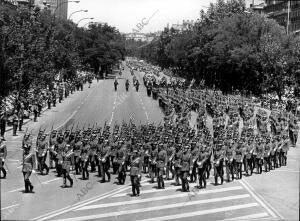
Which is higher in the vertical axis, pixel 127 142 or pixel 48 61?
pixel 48 61

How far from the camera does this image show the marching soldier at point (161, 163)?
2153 centimetres

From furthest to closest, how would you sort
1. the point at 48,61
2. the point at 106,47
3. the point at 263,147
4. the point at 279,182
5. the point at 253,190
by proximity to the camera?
the point at 106,47, the point at 48,61, the point at 263,147, the point at 279,182, the point at 253,190

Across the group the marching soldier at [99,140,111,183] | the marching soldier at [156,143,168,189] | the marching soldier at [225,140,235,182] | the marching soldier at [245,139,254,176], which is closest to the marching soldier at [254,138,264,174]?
the marching soldier at [245,139,254,176]

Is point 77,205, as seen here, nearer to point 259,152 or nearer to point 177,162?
point 177,162

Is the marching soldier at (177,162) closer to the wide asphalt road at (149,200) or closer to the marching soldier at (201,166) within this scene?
the wide asphalt road at (149,200)

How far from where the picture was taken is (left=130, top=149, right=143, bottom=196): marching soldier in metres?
20.1

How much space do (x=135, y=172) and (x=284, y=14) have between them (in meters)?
99.7

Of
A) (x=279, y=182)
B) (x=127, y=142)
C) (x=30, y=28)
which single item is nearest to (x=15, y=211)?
(x=127, y=142)

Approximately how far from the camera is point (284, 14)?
372 ft

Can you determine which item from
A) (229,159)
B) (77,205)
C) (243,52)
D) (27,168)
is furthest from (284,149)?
(243,52)

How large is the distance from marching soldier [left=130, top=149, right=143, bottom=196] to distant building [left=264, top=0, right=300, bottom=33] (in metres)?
63.5

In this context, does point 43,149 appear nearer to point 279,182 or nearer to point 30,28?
point 279,182

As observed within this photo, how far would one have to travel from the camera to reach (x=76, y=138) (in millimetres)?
23859

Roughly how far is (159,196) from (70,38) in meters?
65.3
